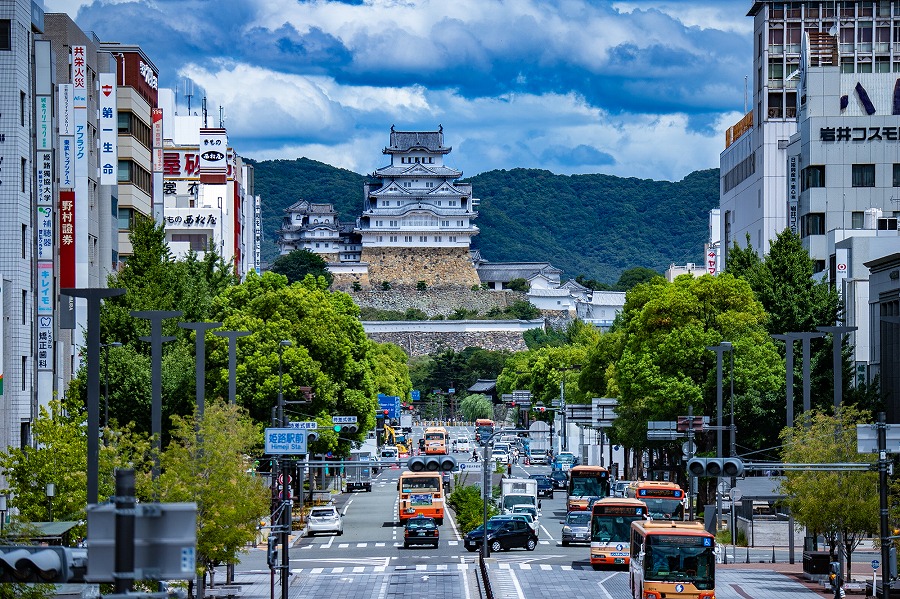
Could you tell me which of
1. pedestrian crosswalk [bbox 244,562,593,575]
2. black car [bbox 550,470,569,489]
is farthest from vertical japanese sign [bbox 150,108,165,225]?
pedestrian crosswalk [bbox 244,562,593,575]

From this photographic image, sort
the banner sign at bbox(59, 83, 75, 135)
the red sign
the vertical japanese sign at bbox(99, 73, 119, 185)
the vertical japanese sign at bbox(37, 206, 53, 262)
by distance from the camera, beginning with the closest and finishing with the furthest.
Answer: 1. the vertical japanese sign at bbox(37, 206, 53, 262)
2. the banner sign at bbox(59, 83, 75, 135)
3. the red sign
4. the vertical japanese sign at bbox(99, 73, 119, 185)

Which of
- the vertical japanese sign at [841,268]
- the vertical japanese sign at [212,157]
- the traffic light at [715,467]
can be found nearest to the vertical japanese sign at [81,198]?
the traffic light at [715,467]

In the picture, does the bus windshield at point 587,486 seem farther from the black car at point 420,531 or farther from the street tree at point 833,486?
the street tree at point 833,486

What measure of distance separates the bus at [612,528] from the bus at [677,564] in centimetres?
1113

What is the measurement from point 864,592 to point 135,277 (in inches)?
1620

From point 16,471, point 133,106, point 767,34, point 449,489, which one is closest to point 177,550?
point 16,471

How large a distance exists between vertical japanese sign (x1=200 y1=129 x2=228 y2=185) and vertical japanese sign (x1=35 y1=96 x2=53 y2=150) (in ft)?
182

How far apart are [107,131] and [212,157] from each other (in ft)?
146

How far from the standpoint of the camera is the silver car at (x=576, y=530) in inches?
2418

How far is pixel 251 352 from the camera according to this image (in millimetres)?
72875

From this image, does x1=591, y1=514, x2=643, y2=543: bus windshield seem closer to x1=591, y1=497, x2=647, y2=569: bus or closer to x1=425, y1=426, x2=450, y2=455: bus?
x1=591, y1=497, x2=647, y2=569: bus

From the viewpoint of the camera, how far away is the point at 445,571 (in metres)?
50.5

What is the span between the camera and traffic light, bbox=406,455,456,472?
38.7 m

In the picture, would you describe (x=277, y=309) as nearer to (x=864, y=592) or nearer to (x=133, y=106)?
(x=133, y=106)
